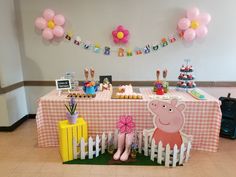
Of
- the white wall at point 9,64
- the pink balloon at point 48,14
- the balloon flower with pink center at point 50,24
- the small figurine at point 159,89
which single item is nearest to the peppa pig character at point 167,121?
the small figurine at point 159,89

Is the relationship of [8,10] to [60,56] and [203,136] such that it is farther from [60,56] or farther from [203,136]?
[203,136]

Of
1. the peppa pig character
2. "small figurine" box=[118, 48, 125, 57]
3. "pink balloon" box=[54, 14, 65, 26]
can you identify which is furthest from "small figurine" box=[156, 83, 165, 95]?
"pink balloon" box=[54, 14, 65, 26]

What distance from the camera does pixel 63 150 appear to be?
237cm

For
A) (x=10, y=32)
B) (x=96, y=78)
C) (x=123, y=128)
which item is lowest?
(x=123, y=128)

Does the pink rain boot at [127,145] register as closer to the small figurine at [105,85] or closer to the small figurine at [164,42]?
the small figurine at [105,85]

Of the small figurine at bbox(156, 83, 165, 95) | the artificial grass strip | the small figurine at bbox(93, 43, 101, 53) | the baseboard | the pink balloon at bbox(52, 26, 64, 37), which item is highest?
the pink balloon at bbox(52, 26, 64, 37)

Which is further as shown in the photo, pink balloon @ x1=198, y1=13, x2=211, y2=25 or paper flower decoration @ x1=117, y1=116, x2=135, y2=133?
pink balloon @ x1=198, y1=13, x2=211, y2=25

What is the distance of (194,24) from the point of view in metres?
3.12

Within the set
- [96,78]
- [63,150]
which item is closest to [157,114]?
[63,150]

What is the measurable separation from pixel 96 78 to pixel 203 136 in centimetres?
189

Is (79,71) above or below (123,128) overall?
above

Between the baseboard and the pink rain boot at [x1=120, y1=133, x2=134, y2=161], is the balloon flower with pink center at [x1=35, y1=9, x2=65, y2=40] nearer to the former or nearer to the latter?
the baseboard

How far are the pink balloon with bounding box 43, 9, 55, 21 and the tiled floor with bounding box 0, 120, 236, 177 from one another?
76.3 inches

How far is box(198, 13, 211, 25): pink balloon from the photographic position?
3096 mm
